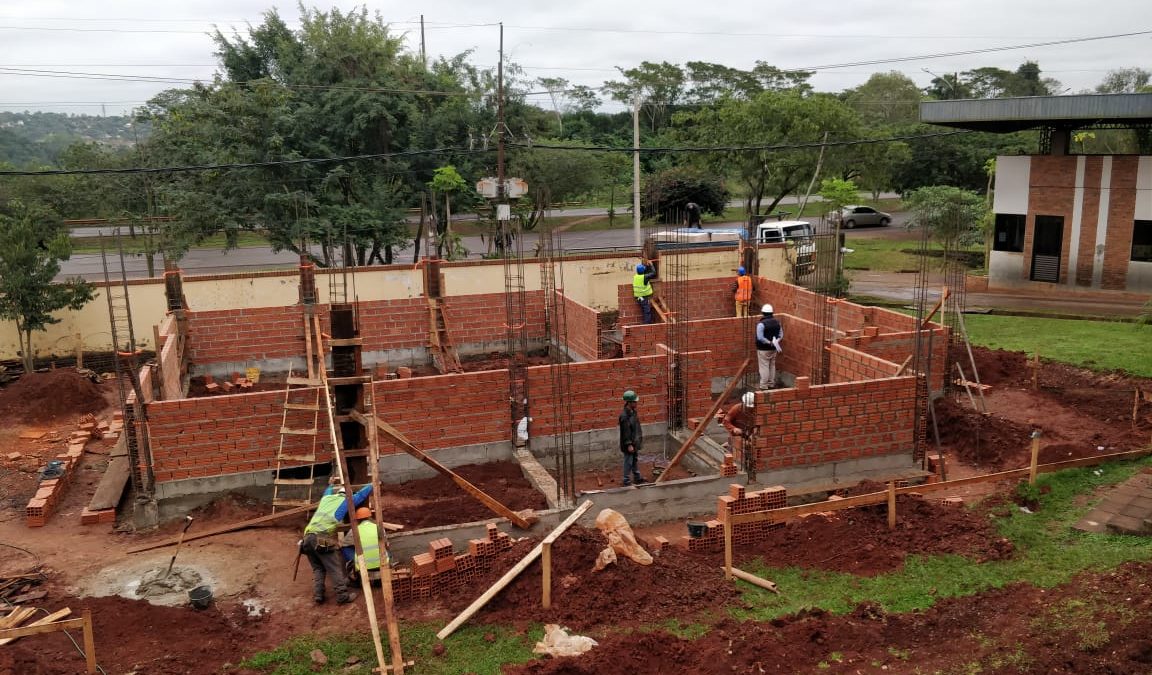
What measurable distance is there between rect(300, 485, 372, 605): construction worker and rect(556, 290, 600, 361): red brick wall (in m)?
6.22

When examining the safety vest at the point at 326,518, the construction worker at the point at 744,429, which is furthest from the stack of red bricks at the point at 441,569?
the construction worker at the point at 744,429

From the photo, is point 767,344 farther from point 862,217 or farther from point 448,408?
point 862,217

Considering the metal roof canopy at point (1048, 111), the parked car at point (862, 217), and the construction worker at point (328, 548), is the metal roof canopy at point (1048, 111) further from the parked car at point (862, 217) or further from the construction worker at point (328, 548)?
the construction worker at point (328, 548)

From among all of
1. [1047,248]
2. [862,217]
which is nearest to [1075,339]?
[1047,248]

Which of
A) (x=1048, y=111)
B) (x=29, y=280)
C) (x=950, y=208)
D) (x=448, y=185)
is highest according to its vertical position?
(x=1048, y=111)

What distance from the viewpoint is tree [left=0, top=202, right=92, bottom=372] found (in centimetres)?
1474

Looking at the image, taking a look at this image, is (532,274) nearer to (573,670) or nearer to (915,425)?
(915,425)

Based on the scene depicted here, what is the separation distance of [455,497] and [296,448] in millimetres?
2064

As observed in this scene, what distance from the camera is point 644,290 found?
1666 cm

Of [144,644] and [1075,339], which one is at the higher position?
[1075,339]

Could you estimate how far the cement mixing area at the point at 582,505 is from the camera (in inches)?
264

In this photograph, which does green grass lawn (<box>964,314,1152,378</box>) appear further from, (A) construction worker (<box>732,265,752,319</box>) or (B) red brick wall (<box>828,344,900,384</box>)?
(B) red brick wall (<box>828,344,900,384</box>)

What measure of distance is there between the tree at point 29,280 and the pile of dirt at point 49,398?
121cm

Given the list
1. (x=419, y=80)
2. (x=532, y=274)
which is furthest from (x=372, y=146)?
(x=532, y=274)
